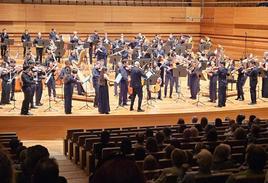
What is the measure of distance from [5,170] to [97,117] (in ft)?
32.4

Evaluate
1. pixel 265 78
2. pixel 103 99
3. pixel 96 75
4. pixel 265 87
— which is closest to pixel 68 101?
pixel 103 99

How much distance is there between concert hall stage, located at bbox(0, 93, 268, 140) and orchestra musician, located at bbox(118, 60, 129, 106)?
331 mm

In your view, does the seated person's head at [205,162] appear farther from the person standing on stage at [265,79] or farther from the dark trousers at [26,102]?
the person standing on stage at [265,79]

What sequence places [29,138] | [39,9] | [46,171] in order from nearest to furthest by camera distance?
1. [46,171]
2. [29,138]
3. [39,9]

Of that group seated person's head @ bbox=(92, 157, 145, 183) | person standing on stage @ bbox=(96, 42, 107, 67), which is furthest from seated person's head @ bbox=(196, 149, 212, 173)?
person standing on stage @ bbox=(96, 42, 107, 67)

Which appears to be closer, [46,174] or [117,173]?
[117,173]

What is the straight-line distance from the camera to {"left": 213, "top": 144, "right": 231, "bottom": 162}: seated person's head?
4.74 m

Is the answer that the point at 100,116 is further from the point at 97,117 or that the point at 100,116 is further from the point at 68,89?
Result: the point at 68,89

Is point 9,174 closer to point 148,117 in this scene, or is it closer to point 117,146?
point 117,146

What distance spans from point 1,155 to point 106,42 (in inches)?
634

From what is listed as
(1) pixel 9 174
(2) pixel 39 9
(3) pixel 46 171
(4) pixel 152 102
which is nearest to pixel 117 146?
(3) pixel 46 171

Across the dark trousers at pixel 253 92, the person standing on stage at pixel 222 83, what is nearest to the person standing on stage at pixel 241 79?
the dark trousers at pixel 253 92

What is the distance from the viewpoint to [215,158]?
4.81 m

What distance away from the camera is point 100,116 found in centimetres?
1134
